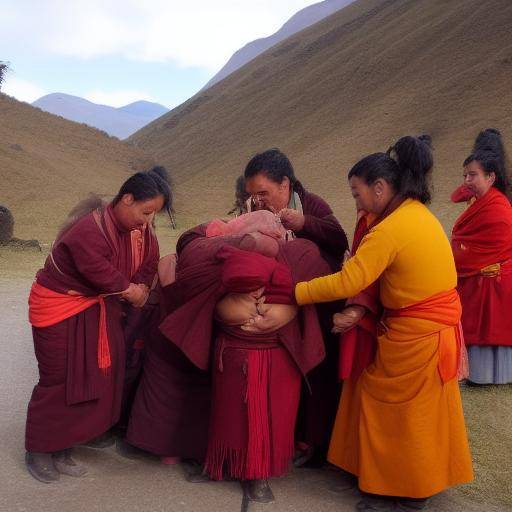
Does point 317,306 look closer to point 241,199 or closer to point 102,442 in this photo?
point 241,199

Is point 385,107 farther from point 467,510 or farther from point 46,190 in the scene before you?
point 467,510

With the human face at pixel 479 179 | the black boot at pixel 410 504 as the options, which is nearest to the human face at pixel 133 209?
the black boot at pixel 410 504

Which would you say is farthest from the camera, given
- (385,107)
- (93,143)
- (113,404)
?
(385,107)

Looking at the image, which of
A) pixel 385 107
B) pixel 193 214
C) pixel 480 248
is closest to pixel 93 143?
pixel 193 214

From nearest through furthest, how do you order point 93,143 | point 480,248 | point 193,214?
point 480,248 < point 193,214 < point 93,143

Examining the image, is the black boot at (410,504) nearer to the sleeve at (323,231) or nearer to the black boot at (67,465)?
the sleeve at (323,231)

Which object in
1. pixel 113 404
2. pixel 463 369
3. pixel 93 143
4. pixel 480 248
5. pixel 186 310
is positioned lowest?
pixel 113 404

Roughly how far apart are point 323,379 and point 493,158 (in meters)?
2.14

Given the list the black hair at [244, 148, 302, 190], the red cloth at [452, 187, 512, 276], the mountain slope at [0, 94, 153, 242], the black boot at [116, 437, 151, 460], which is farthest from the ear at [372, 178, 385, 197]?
the mountain slope at [0, 94, 153, 242]

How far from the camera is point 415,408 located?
2867 mm

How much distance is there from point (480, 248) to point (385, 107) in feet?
101

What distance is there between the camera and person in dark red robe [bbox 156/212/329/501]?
2939 millimetres

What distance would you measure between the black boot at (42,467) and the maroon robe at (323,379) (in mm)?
1236

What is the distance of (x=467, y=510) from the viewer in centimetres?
308
